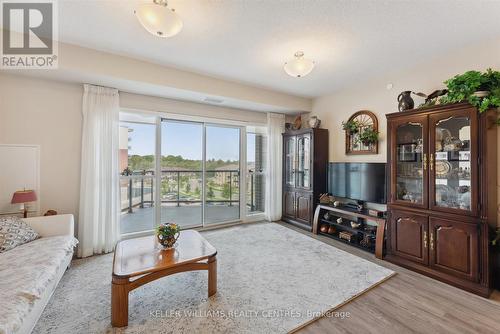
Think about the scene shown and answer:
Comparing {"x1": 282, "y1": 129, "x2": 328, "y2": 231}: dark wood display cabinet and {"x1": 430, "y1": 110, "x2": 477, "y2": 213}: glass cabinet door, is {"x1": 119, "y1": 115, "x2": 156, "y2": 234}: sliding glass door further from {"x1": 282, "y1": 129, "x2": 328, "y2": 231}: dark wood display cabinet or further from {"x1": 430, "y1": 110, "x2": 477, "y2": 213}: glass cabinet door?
{"x1": 430, "y1": 110, "x2": 477, "y2": 213}: glass cabinet door

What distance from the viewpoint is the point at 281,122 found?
188 inches

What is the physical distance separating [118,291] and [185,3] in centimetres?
239

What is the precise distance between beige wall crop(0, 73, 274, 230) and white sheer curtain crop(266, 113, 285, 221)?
3266 millimetres

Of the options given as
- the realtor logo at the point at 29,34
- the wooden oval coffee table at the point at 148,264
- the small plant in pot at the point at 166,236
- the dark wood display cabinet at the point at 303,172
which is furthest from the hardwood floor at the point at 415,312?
the realtor logo at the point at 29,34

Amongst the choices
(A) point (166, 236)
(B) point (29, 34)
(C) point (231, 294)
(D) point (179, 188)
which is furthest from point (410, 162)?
(B) point (29, 34)

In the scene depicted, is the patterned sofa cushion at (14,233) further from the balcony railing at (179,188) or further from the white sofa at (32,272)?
the balcony railing at (179,188)

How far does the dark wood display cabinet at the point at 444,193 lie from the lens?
212 cm

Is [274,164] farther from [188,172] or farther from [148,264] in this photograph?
[148,264]

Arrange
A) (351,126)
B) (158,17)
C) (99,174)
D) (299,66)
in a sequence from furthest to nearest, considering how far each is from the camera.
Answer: (351,126), (99,174), (299,66), (158,17)

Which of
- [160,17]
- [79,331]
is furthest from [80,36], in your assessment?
[79,331]

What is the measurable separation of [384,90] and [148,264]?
3.90m

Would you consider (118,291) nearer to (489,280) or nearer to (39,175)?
(39,175)

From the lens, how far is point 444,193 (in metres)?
2.42

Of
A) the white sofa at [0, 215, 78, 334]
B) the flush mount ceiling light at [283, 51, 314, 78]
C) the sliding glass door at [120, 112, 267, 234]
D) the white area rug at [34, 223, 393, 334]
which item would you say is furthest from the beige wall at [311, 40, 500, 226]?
the white sofa at [0, 215, 78, 334]
